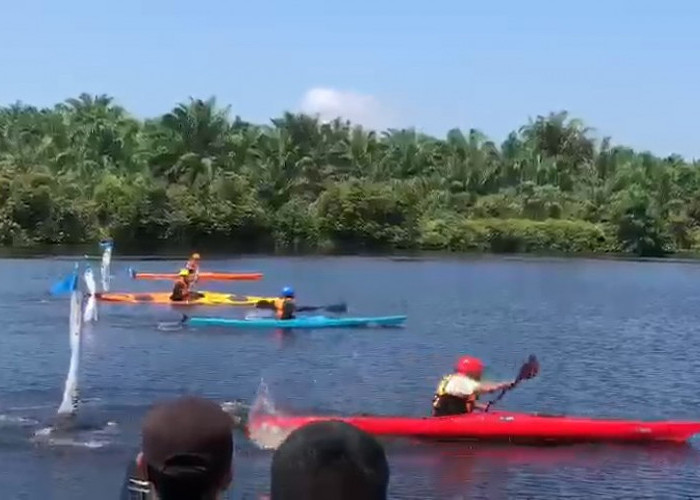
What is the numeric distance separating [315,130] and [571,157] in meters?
23.1

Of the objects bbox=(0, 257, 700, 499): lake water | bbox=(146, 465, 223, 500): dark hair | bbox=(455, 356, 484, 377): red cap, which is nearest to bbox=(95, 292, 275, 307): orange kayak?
bbox=(0, 257, 700, 499): lake water

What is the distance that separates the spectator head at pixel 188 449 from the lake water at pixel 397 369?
13.1 m

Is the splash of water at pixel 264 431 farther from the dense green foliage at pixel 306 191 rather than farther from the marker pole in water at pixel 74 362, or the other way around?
the dense green foliage at pixel 306 191

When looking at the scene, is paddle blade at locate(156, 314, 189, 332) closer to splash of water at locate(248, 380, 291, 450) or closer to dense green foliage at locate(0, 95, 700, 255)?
splash of water at locate(248, 380, 291, 450)

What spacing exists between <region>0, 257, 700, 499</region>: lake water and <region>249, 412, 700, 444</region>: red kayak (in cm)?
20

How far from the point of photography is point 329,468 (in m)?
3.35

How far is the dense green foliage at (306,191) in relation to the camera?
81.6 metres

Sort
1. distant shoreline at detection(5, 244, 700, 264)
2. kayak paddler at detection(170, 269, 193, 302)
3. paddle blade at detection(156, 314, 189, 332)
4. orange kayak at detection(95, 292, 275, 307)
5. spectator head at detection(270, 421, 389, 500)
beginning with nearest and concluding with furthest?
1. spectator head at detection(270, 421, 389, 500)
2. paddle blade at detection(156, 314, 189, 332)
3. kayak paddler at detection(170, 269, 193, 302)
4. orange kayak at detection(95, 292, 275, 307)
5. distant shoreline at detection(5, 244, 700, 264)

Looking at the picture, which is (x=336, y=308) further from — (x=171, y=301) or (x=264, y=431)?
(x=264, y=431)

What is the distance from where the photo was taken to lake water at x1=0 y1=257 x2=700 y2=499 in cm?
1806

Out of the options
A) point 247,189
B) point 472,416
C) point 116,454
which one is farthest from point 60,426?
point 247,189

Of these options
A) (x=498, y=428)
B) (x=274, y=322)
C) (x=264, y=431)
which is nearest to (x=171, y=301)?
(x=274, y=322)

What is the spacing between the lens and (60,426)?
2056cm

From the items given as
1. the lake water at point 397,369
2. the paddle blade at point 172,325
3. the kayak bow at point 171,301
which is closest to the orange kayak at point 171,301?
the kayak bow at point 171,301
